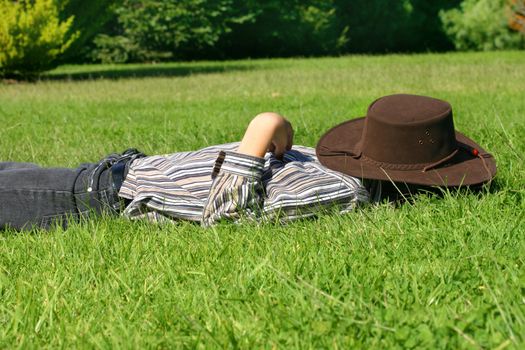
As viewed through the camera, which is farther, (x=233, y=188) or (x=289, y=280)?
(x=233, y=188)

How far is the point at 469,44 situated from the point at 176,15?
1223 cm

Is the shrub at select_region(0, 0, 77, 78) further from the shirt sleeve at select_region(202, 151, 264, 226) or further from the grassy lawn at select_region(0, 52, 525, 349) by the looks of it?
the shirt sleeve at select_region(202, 151, 264, 226)

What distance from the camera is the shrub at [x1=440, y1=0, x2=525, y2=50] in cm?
3016

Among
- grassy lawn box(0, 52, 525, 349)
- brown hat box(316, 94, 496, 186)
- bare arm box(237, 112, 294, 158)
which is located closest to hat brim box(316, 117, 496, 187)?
brown hat box(316, 94, 496, 186)

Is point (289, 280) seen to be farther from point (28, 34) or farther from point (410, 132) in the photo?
point (28, 34)

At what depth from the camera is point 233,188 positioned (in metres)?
3.56

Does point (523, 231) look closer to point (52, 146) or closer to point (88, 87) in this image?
point (52, 146)

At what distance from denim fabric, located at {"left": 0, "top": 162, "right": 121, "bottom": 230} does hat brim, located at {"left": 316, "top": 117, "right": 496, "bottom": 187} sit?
1030mm

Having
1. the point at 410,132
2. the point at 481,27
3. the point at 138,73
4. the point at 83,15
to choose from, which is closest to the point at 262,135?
the point at 410,132

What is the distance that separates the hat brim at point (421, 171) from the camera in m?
3.60

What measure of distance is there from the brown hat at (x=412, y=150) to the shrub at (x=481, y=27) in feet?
90.8

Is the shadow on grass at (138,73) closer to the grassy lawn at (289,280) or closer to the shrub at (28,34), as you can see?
the shrub at (28,34)

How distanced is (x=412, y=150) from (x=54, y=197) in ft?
5.50

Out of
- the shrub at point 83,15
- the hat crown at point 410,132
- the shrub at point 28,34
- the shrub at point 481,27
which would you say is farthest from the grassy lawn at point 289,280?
the shrub at point 481,27
